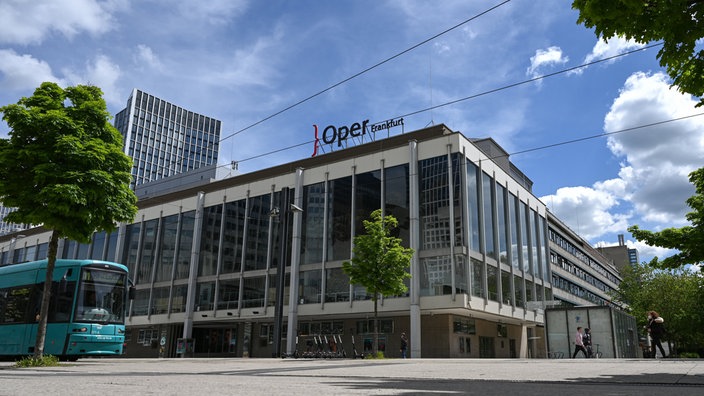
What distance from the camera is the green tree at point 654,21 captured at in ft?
22.2

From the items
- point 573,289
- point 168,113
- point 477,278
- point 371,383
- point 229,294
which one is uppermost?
point 168,113

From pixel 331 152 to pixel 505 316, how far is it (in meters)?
18.5

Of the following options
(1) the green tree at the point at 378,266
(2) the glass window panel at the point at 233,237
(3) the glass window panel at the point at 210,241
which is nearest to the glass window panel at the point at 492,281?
(1) the green tree at the point at 378,266

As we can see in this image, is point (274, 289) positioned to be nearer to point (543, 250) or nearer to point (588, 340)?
point (588, 340)

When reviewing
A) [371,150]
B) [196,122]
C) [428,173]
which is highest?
[196,122]

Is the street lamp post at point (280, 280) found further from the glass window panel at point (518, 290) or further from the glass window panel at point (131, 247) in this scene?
the glass window panel at point (131, 247)

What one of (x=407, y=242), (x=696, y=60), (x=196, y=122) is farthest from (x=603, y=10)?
(x=196, y=122)

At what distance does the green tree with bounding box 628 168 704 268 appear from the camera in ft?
57.0

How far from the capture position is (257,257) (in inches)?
1699

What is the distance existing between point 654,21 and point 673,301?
→ 2254 inches

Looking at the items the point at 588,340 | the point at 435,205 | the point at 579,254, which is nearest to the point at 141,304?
the point at 435,205

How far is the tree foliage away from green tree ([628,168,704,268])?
33.1 metres

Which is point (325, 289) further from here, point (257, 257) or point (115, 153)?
point (115, 153)

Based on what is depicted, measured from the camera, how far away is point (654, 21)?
7133 millimetres
